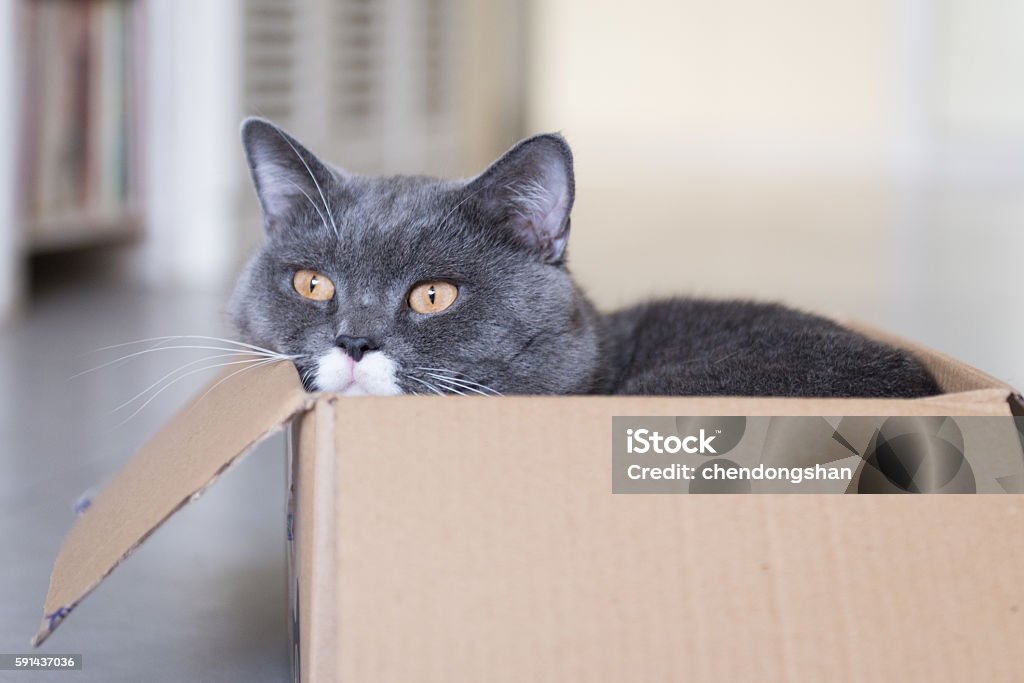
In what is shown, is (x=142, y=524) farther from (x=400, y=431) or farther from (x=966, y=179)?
(x=966, y=179)

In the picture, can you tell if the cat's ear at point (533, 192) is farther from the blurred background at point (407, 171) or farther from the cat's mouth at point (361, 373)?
the cat's mouth at point (361, 373)

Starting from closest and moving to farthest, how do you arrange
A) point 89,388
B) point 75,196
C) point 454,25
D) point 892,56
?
point 89,388
point 75,196
point 454,25
point 892,56

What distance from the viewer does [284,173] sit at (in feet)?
3.79

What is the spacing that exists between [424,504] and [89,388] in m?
1.59

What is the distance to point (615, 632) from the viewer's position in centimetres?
79

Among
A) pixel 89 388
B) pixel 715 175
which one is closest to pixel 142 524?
pixel 89 388

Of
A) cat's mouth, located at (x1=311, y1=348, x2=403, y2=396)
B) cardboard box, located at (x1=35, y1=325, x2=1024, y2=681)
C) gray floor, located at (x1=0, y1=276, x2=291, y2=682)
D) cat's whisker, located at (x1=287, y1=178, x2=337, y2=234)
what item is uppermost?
cat's whisker, located at (x1=287, y1=178, x2=337, y2=234)

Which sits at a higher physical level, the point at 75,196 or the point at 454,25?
the point at 454,25

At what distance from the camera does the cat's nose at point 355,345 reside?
98 centimetres

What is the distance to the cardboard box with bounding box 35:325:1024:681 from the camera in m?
0.78

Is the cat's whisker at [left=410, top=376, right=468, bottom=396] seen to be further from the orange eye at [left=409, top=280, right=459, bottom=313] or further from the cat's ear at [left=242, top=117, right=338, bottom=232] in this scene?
the cat's ear at [left=242, top=117, right=338, bottom=232]

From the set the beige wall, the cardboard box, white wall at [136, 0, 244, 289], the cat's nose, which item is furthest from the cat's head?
the beige wall

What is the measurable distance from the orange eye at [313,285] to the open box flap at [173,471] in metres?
0.10

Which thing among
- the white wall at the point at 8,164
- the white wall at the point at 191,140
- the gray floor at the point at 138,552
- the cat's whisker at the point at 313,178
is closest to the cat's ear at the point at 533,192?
the cat's whisker at the point at 313,178
